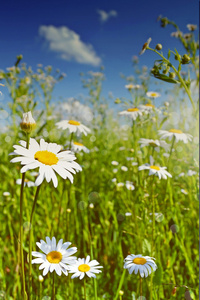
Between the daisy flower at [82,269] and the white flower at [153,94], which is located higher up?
the white flower at [153,94]

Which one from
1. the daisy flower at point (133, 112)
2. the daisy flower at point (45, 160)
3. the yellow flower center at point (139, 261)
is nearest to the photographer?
the daisy flower at point (45, 160)

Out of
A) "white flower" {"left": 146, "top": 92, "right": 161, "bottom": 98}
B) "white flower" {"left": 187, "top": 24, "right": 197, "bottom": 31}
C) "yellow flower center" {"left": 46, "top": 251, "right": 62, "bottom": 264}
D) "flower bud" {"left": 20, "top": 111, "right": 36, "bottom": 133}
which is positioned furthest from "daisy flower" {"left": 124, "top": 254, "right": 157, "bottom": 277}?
"white flower" {"left": 187, "top": 24, "right": 197, "bottom": 31}

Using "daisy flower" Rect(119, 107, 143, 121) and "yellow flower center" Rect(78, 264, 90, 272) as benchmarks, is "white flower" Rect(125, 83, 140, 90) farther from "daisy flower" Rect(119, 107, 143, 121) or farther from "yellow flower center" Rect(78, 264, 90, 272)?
"yellow flower center" Rect(78, 264, 90, 272)

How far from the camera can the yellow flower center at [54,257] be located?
0.36m

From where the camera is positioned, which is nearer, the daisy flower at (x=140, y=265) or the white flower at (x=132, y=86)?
the daisy flower at (x=140, y=265)

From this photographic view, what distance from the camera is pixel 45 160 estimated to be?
0.33 m

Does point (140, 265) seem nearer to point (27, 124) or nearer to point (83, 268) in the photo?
point (83, 268)

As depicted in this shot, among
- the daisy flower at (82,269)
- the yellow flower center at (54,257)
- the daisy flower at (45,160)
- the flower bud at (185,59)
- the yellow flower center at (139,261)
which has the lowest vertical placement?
the daisy flower at (82,269)

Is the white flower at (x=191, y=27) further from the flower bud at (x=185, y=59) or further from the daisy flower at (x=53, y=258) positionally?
the daisy flower at (x=53, y=258)

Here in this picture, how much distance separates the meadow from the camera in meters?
0.45

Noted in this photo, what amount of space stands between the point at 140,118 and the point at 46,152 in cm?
47

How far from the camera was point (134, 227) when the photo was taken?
0.67 m

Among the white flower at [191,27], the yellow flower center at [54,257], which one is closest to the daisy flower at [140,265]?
the yellow flower center at [54,257]

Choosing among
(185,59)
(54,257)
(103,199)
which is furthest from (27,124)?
(103,199)
